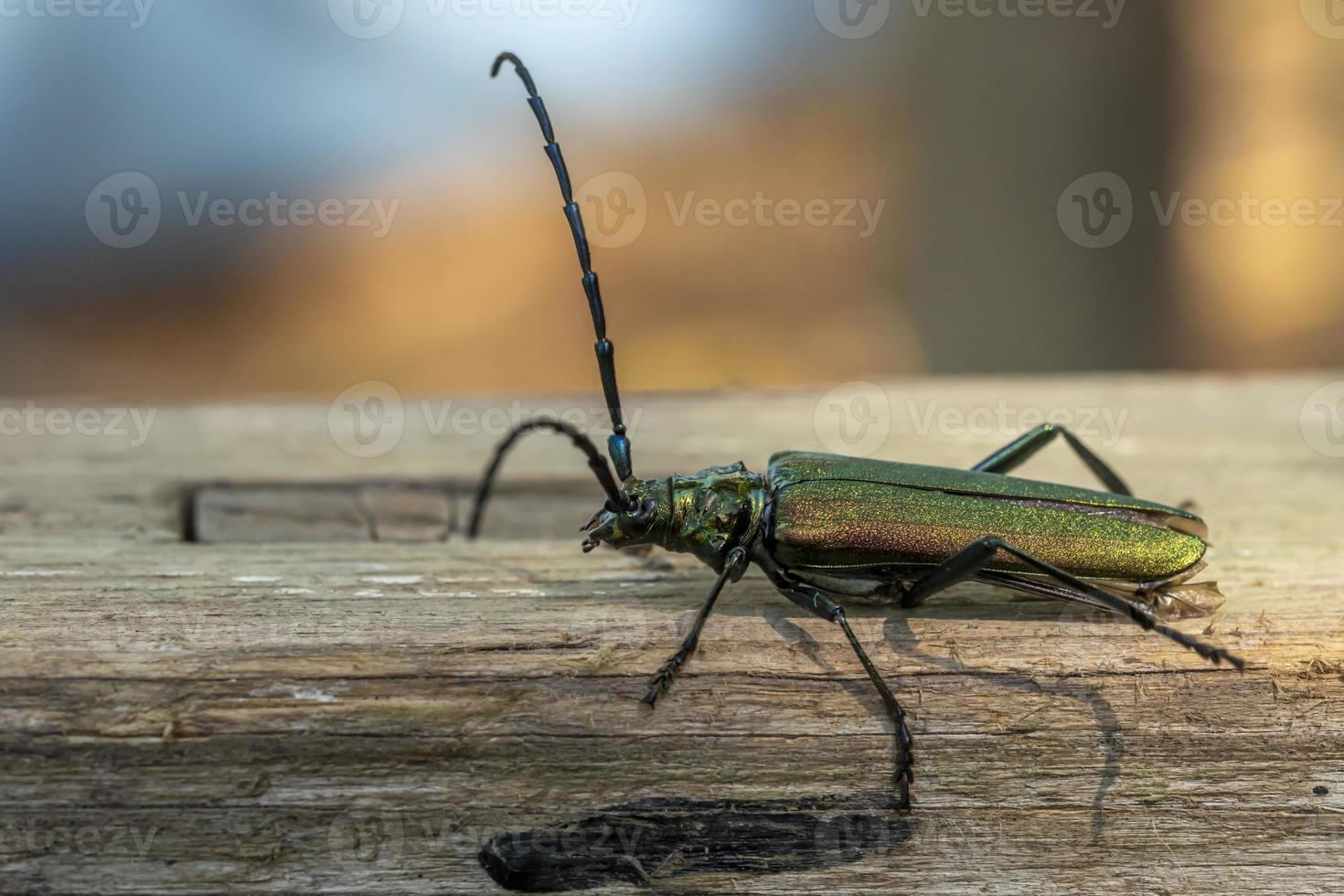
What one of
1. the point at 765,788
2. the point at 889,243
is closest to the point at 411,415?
the point at 765,788

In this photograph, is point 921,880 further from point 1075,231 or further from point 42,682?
point 1075,231

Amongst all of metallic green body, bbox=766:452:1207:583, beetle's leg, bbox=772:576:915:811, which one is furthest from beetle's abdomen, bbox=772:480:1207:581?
beetle's leg, bbox=772:576:915:811

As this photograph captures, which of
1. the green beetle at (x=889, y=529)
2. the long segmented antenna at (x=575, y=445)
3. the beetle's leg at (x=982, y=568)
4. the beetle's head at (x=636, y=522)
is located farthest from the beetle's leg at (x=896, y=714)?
the long segmented antenna at (x=575, y=445)

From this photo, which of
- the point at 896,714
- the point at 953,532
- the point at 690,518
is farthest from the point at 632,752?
the point at 953,532

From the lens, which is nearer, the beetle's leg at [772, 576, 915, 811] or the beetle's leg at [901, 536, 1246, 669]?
the beetle's leg at [772, 576, 915, 811]

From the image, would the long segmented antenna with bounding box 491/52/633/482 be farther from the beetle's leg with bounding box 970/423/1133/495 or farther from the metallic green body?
the beetle's leg with bounding box 970/423/1133/495

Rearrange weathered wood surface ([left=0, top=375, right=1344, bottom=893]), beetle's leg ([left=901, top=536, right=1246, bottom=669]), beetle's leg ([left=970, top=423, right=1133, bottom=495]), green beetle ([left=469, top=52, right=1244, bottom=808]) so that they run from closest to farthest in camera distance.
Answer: weathered wood surface ([left=0, top=375, right=1344, bottom=893])
beetle's leg ([left=901, top=536, right=1246, bottom=669])
green beetle ([left=469, top=52, right=1244, bottom=808])
beetle's leg ([left=970, top=423, right=1133, bottom=495])
